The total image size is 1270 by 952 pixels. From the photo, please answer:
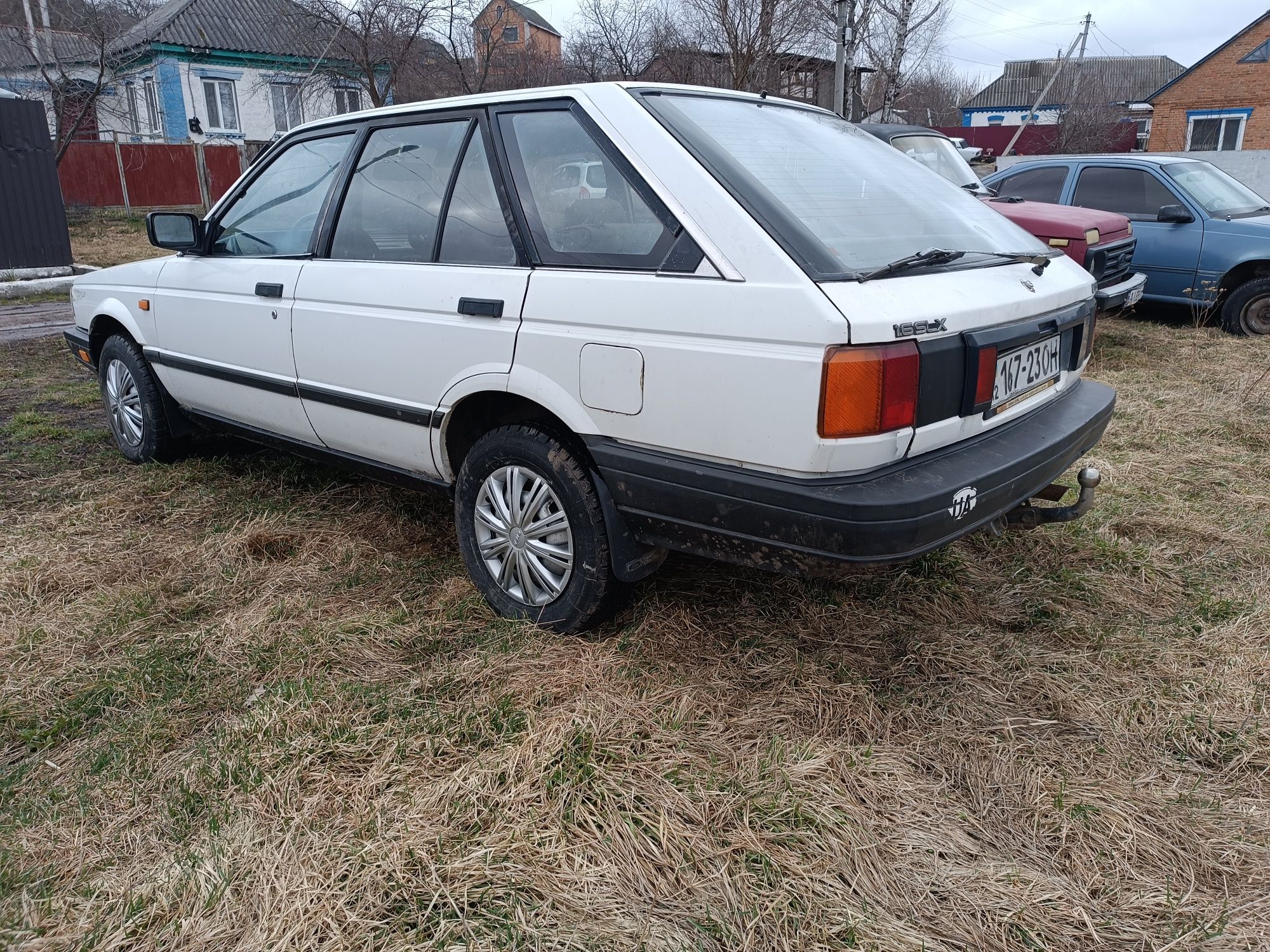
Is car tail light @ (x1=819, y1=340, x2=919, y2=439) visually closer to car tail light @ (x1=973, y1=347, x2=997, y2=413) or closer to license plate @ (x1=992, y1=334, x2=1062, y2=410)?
car tail light @ (x1=973, y1=347, x2=997, y2=413)

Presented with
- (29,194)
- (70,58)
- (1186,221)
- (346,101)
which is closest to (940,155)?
(1186,221)

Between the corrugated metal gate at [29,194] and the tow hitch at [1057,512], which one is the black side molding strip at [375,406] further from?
the corrugated metal gate at [29,194]

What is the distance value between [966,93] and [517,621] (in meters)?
62.0

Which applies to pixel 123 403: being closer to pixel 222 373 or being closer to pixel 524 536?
pixel 222 373

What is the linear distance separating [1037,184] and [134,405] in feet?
27.1

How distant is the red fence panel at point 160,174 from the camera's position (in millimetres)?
21719

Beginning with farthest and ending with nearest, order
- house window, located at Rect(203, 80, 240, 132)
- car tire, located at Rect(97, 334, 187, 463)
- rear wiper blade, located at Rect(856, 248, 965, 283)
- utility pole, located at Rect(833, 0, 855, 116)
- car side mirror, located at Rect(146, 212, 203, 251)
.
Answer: house window, located at Rect(203, 80, 240, 132) → utility pole, located at Rect(833, 0, 855, 116) → car tire, located at Rect(97, 334, 187, 463) → car side mirror, located at Rect(146, 212, 203, 251) → rear wiper blade, located at Rect(856, 248, 965, 283)

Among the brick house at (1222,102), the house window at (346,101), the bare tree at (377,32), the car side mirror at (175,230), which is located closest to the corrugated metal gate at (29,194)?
the bare tree at (377,32)

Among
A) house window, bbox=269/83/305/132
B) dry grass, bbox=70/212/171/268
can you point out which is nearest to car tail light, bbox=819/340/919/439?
dry grass, bbox=70/212/171/268

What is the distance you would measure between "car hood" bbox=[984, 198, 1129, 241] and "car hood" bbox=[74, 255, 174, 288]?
221 inches

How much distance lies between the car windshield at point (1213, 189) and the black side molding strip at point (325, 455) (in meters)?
7.95

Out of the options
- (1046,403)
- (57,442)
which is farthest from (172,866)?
(57,442)

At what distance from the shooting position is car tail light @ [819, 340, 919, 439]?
6.98 ft

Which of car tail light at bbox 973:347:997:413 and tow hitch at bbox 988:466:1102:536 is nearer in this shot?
car tail light at bbox 973:347:997:413
